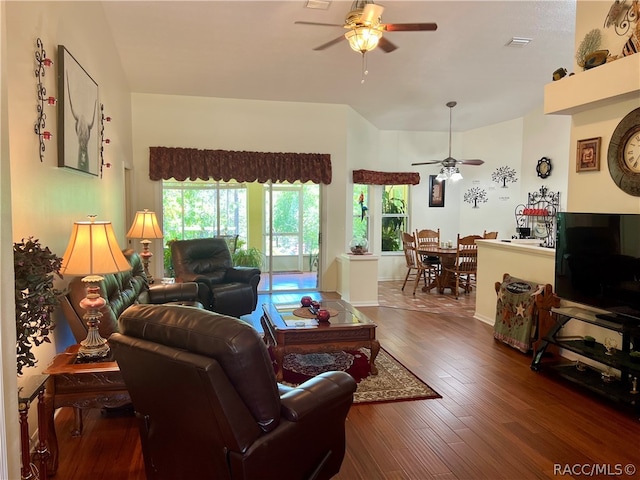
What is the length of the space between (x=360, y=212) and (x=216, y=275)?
3.44 metres

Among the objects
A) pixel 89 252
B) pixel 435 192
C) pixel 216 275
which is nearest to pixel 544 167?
pixel 435 192

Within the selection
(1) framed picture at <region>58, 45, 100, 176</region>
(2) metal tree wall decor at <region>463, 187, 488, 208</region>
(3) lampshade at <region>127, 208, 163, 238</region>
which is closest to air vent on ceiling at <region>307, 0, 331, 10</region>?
(1) framed picture at <region>58, 45, 100, 176</region>

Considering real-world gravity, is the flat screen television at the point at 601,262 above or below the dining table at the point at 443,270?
above

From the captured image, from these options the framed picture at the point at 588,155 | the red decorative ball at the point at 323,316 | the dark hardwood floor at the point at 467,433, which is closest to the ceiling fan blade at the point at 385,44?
the framed picture at the point at 588,155

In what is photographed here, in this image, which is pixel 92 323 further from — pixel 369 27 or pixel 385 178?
pixel 385 178

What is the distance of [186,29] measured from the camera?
4789 mm

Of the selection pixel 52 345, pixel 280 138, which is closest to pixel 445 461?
pixel 52 345

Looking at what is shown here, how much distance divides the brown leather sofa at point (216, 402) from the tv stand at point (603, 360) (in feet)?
7.33

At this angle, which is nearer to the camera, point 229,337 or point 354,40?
point 229,337

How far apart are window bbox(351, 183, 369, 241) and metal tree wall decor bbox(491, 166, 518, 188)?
2.50 meters

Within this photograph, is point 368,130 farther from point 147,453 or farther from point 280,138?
point 147,453

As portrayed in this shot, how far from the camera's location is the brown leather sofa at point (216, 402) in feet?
5.17

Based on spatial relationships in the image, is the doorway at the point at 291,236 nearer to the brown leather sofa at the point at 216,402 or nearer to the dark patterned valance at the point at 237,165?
the dark patterned valance at the point at 237,165

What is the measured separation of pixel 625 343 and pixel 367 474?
7.37ft
